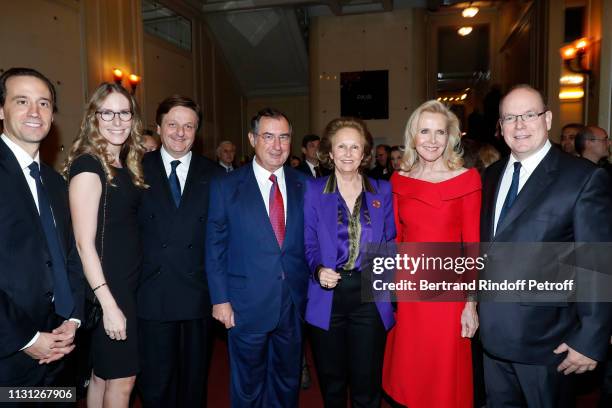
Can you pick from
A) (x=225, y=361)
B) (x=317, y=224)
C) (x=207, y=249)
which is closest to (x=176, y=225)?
(x=207, y=249)

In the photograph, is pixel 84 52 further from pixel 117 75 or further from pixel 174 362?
pixel 174 362

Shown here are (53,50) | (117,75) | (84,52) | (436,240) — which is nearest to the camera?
(436,240)

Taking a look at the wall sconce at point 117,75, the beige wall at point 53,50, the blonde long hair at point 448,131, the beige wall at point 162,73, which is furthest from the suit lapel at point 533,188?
the beige wall at point 162,73

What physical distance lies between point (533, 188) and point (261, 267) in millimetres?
1397

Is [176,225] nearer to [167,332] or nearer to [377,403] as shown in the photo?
[167,332]

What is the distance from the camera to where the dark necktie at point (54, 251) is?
1828 mm

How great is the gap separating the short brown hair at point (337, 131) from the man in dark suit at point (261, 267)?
8.2 inches

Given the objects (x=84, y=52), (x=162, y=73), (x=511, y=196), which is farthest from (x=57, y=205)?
(x=162, y=73)

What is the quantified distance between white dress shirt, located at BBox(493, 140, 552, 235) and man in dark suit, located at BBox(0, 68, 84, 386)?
198 cm

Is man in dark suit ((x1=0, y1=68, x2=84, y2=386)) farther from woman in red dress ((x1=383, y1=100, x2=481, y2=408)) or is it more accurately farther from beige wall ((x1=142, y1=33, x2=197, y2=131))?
beige wall ((x1=142, y1=33, x2=197, y2=131))

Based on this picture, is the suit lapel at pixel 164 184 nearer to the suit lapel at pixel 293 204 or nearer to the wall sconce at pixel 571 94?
the suit lapel at pixel 293 204

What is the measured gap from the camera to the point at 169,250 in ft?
7.54

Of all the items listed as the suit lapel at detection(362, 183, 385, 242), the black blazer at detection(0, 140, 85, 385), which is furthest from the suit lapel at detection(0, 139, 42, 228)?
the suit lapel at detection(362, 183, 385, 242)

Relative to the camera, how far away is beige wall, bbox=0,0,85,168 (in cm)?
557
